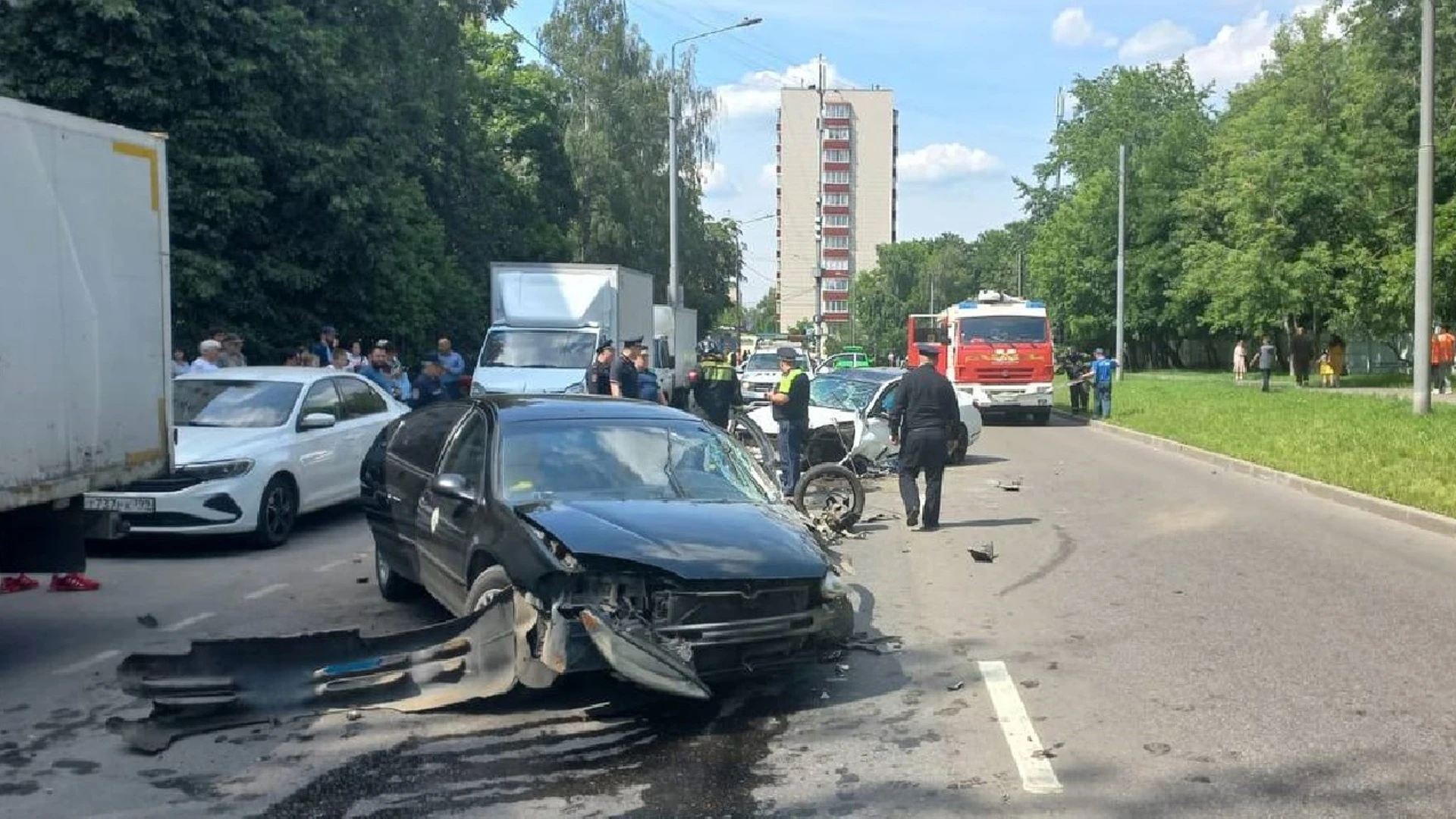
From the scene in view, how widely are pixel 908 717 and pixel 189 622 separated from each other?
15.6ft

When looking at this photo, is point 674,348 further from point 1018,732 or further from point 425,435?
point 1018,732

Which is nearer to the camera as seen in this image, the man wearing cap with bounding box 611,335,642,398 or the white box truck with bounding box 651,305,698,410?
the man wearing cap with bounding box 611,335,642,398

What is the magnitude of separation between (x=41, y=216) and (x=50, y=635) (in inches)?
101

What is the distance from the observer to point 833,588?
6559 millimetres

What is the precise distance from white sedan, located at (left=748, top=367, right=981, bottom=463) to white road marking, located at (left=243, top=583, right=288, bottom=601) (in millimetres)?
6726

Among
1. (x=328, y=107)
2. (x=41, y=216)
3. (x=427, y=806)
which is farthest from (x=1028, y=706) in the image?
(x=328, y=107)

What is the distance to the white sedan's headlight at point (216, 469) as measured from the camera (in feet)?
34.9

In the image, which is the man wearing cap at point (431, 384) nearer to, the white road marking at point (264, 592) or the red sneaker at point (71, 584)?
the white road marking at point (264, 592)

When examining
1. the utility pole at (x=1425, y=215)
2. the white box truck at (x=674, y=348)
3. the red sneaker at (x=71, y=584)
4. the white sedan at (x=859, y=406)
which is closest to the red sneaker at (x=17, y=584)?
the red sneaker at (x=71, y=584)

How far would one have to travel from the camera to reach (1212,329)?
52656mm

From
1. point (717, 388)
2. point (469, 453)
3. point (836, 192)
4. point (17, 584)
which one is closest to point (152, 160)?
point (469, 453)

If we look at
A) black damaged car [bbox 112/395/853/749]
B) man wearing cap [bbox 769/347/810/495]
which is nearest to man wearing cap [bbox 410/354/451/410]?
man wearing cap [bbox 769/347/810/495]

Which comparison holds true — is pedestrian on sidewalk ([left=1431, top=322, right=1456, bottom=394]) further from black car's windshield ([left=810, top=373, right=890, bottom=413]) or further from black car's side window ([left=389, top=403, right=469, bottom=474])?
black car's side window ([left=389, top=403, right=469, bottom=474])

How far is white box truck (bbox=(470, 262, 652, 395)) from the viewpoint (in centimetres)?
2136
